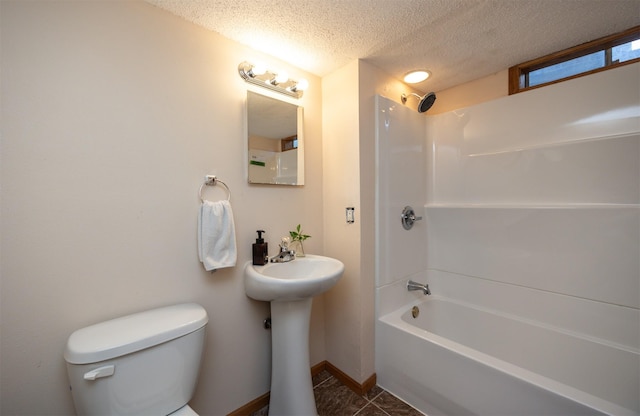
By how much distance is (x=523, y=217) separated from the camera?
5.64ft

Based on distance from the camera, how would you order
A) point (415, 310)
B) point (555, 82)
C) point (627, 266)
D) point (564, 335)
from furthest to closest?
point (415, 310) → point (555, 82) → point (564, 335) → point (627, 266)

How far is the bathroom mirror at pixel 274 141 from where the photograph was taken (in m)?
1.51

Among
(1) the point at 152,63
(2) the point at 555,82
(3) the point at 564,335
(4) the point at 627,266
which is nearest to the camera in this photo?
(1) the point at 152,63

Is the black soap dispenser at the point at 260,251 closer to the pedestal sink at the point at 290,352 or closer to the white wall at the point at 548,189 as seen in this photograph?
the pedestal sink at the point at 290,352

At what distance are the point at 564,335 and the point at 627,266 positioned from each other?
524 mm

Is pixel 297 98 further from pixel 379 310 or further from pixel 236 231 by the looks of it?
pixel 379 310

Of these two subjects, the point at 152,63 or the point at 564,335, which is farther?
the point at 564,335

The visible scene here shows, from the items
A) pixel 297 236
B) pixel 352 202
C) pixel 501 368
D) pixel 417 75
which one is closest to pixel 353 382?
pixel 501 368

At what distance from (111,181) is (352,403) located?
181cm

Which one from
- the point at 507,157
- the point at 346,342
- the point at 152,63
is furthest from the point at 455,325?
the point at 152,63

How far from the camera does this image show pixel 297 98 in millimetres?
1717

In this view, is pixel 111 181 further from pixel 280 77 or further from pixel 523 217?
pixel 523 217

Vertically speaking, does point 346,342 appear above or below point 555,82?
below

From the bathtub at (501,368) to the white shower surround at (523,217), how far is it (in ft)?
0.04
